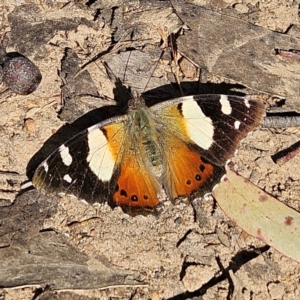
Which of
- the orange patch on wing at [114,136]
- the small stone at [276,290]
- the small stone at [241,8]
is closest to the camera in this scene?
the small stone at [276,290]

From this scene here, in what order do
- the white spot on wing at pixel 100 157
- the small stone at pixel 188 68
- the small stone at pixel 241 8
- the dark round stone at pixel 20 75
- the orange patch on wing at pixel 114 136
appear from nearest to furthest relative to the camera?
1. the white spot on wing at pixel 100 157
2. the orange patch on wing at pixel 114 136
3. the dark round stone at pixel 20 75
4. the small stone at pixel 188 68
5. the small stone at pixel 241 8

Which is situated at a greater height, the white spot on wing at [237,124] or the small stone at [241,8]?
the small stone at [241,8]

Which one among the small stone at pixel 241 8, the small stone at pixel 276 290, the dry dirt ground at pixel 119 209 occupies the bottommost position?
the small stone at pixel 276 290

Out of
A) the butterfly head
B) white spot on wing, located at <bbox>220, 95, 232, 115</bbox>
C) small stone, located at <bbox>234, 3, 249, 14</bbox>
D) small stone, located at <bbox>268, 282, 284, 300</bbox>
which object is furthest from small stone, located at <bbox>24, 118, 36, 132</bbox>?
small stone, located at <bbox>268, 282, 284, 300</bbox>

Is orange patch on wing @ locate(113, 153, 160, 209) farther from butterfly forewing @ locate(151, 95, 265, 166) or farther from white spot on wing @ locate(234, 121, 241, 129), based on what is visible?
white spot on wing @ locate(234, 121, 241, 129)

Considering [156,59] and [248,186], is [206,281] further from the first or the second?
[156,59]

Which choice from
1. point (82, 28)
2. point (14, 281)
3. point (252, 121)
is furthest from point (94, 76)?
point (14, 281)

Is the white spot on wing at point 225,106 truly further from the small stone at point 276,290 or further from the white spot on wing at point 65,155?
the small stone at point 276,290

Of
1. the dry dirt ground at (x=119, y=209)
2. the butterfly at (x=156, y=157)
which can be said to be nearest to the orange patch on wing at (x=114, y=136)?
the butterfly at (x=156, y=157)

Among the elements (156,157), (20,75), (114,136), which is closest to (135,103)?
(114,136)
